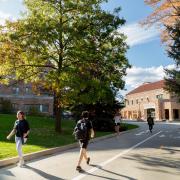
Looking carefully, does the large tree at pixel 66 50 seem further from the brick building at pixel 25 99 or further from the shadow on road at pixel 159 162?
the brick building at pixel 25 99

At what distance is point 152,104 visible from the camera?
4146 inches

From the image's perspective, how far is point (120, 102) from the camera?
3969 cm

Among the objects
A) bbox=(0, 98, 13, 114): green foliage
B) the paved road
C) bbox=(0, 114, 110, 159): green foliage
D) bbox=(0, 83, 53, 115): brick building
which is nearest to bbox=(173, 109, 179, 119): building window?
bbox=(0, 83, 53, 115): brick building

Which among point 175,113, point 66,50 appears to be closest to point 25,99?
point 175,113

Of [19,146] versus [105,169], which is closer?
[105,169]

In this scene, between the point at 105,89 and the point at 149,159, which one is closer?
the point at 149,159

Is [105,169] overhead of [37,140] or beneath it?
beneath

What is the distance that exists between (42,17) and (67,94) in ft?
18.1

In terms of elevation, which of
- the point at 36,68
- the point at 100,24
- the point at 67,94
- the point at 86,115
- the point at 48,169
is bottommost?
the point at 48,169

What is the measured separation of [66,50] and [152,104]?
78.4 metres

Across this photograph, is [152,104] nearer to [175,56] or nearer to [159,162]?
[175,56]

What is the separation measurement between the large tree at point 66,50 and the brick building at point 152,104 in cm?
6155

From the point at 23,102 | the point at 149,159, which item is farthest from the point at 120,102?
the point at 23,102

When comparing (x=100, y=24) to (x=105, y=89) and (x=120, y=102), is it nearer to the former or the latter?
(x=105, y=89)
